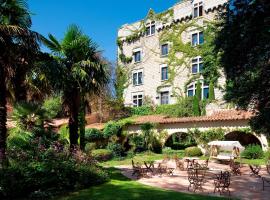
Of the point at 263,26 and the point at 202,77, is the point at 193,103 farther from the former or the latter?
the point at 263,26

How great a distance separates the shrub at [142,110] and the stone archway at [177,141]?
6031 millimetres

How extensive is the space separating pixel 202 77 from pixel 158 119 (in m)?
6.57

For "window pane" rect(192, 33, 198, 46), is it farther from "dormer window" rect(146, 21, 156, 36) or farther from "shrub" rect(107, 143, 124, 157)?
"shrub" rect(107, 143, 124, 157)

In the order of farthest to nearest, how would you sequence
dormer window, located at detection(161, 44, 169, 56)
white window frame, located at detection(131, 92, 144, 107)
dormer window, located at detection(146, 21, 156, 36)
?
white window frame, located at detection(131, 92, 144, 107) < dormer window, located at detection(146, 21, 156, 36) < dormer window, located at detection(161, 44, 169, 56)

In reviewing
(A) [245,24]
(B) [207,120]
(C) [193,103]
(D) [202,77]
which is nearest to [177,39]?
(D) [202,77]

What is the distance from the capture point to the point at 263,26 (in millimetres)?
10672

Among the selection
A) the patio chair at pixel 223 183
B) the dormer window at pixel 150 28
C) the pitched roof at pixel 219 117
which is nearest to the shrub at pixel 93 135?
the pitched roof at pixel 219 117

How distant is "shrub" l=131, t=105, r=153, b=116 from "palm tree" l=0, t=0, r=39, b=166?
27.0 metres

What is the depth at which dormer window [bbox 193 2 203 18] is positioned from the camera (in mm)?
36656

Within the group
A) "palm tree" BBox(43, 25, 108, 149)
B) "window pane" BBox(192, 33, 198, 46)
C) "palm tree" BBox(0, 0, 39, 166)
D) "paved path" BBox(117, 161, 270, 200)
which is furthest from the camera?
"window pane" BBox(192, 33, 198, 46)

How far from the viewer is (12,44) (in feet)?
40.9

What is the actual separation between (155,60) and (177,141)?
11.3 meters

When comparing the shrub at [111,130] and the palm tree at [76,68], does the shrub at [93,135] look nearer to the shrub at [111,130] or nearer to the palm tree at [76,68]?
the shrub at [111,130]

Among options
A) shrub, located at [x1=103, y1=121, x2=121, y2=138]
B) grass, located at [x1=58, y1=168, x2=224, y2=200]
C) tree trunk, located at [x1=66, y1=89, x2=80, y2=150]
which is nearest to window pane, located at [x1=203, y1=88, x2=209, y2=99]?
shrub, located at [x1=103, y1=121, x2=121, y2=138]
